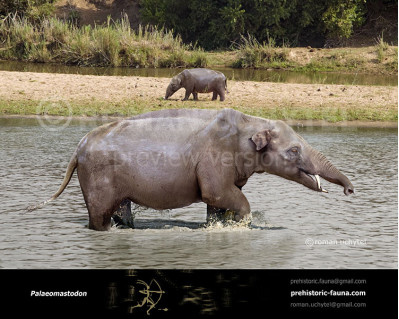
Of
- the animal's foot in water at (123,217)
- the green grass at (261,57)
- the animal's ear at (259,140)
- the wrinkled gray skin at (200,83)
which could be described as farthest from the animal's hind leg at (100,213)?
the green grass at (261,57)

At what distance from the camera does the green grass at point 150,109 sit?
1666 cm

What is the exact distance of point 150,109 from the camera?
1677cm

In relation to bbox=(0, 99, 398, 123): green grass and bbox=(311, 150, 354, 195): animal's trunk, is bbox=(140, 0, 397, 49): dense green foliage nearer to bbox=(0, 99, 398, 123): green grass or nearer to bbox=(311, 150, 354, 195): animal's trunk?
bbox=(0, 99, 398, 123): green grass

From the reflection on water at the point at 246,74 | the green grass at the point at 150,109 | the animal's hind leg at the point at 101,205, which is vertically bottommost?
the reflection on water at the point at 246,74

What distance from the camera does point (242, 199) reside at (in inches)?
314

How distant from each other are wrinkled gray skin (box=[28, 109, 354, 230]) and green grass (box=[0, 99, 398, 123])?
8.58m

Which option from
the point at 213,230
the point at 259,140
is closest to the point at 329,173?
the point at 259,140

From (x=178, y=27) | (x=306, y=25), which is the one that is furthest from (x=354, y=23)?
Answer: (x=178, y=27)

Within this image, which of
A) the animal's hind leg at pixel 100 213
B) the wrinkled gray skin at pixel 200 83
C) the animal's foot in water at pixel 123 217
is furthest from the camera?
the wrinkled gray skin at pixel 200 83

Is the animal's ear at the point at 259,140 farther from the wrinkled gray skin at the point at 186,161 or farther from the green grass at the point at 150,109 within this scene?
the green grass at the point at 150,109

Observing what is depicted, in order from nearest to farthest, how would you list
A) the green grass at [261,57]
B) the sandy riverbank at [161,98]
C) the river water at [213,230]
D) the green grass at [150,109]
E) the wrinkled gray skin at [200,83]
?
1. the river water at [213,230]
2. the green grass at [150,109]
3. the sandy riverbank at [161,98]
4. the wrinkled gray skin at [200,83]
5. the green grass at [261,57]

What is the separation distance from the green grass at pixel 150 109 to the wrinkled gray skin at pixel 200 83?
0.64 m
